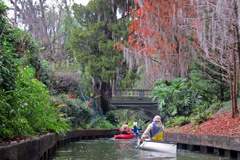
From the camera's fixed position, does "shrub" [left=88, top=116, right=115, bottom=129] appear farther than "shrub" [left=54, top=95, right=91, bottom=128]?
Yes

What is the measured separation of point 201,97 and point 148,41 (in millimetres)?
4652

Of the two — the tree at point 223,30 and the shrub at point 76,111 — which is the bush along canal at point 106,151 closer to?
the shrub at point 76,111

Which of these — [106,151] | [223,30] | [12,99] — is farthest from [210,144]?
[12,99]

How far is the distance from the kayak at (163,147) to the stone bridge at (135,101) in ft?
78.4

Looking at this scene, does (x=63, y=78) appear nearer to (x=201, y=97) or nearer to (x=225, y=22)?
(x=201, y=97)

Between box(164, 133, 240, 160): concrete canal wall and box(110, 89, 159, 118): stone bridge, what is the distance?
22053 millimetres

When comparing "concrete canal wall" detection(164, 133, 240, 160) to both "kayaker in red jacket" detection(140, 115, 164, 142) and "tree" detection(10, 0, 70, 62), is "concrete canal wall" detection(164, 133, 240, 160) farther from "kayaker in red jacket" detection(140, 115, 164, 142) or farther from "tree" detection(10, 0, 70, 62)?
"tree" detection(10, 0, 70, 62)

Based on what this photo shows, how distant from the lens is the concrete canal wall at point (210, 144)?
1623 cm

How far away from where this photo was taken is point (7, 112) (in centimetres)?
830

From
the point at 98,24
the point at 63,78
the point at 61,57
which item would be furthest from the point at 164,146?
the point at 61,57

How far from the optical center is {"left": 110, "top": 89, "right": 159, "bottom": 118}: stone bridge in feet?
145

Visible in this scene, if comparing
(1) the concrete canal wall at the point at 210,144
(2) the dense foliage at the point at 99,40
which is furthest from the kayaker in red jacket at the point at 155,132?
(2) the dense foliage at the point at 99,40

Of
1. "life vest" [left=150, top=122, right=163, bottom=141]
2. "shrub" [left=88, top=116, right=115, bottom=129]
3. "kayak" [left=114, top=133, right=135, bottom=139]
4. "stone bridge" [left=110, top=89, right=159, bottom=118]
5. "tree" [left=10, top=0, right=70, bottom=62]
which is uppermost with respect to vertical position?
"tree" [left=10, top=0, right=70, bottom=62]

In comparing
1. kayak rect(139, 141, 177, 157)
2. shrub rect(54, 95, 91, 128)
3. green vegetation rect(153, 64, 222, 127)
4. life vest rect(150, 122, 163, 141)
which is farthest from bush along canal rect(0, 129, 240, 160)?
green vegetation rect(153, 64, 222, 127)
